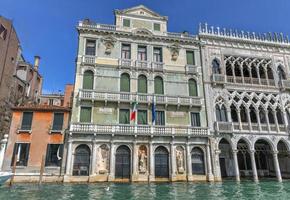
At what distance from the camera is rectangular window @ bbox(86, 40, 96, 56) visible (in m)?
21.7

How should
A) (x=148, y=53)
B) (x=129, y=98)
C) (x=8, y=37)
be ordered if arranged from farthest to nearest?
(x=8, y=37) → (x=148, y=53) → (x=129, y=98)

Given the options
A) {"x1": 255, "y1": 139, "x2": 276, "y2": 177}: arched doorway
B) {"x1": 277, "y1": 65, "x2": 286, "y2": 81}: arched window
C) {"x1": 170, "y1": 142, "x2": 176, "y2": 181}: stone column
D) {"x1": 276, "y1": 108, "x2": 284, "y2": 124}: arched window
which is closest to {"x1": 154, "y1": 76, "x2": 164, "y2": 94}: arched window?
{"x1": 170, "y1": 142, "x2": 176, "y2": 181}: stone column

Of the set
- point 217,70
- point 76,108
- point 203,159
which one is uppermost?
point 217,70

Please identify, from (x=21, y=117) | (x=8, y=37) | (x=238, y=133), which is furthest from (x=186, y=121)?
(x=8, y=37)

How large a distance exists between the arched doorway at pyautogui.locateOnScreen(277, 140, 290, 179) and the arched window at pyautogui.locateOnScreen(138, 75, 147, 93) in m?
14.3

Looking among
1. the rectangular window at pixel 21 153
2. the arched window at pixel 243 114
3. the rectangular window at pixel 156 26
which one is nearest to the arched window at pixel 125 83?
the rectangular window at pixel 156 26

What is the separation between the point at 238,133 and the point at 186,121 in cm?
495

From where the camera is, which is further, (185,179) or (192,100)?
(192,100)

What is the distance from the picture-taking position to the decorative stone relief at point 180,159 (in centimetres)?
1931

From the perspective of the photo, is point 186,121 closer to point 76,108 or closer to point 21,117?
point 76,108

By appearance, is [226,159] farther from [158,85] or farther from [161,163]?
[158,85]

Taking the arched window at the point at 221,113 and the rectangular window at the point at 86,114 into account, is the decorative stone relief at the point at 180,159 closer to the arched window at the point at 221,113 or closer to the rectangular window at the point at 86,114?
the arched window at the point at 221,113

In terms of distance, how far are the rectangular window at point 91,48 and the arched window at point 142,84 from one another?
16.4 ft

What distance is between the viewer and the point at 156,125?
1984cm
